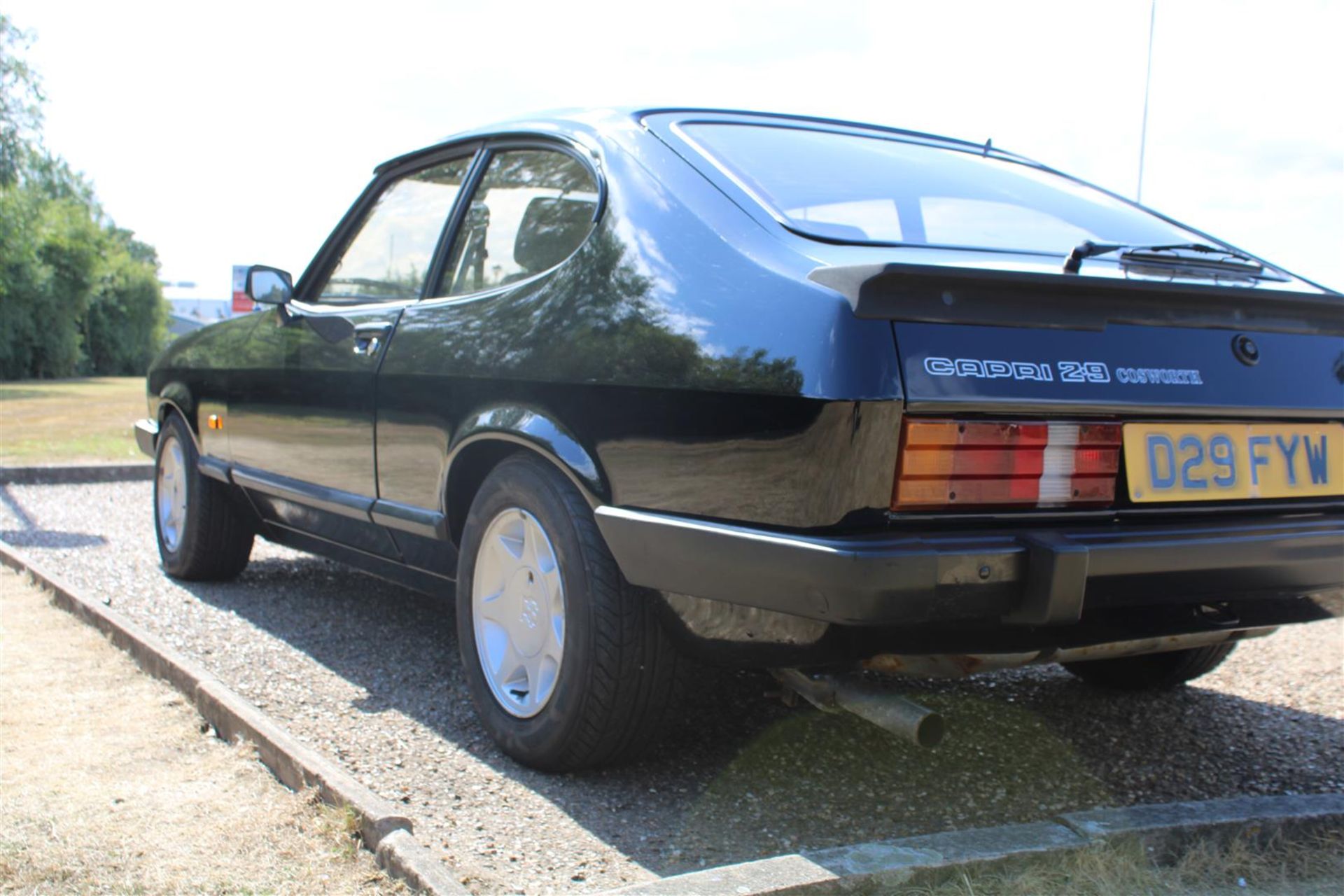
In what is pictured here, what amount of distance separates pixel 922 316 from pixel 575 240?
1.12 meters

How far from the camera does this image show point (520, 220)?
11.6ft

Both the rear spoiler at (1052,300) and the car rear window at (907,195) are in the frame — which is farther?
the car rear window at (907,195)

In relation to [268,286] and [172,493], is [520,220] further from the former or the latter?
[172,493]

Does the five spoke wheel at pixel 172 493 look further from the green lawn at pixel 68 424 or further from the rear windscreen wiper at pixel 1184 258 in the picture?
the green lawn at pixel 68 424

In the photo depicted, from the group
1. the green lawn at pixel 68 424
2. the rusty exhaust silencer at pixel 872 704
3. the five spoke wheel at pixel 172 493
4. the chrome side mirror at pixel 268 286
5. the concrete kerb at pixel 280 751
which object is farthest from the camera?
the green lawn at pixel 68 424

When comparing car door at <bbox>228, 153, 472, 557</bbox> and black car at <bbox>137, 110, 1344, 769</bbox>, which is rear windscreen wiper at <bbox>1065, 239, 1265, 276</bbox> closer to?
black car at <bbox>137, 110, 1344, 769</bbox>

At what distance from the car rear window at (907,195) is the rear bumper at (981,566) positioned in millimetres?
738

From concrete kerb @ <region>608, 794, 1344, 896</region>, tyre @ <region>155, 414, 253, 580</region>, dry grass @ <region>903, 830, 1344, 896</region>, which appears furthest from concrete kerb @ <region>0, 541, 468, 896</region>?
dry grass @ <region>903, 830, 1344, 896</region>

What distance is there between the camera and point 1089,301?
2580mm

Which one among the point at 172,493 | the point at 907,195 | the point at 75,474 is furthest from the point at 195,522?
the point at 75,474

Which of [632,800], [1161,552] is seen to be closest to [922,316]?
[1161,552]

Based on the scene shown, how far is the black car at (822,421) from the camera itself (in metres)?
2.40

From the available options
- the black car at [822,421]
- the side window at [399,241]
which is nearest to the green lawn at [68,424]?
the side window at [399,241]

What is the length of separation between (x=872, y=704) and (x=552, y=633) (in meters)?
0.83
